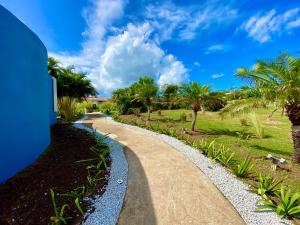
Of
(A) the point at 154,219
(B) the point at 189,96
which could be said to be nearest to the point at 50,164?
(A) the point at 154,219

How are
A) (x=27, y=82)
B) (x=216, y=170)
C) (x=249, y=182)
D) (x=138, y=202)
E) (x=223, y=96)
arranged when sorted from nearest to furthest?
1. (x=138, y=202)
2. (x=249, y=182)
3. (x=27, y=82)
4. (x=216, y=170)
5. (x=223, y=96)

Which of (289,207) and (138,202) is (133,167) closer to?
(138,202)

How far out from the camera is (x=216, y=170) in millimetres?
5434

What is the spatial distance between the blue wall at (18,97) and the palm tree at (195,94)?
849cm

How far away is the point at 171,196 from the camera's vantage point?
160 inches

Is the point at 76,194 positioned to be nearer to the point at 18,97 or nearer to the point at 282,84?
the point at 18,97

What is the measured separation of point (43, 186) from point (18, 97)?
7.65ft

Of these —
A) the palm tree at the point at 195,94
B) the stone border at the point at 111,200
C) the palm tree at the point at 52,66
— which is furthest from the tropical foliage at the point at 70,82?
the stone border at the point at 111,200

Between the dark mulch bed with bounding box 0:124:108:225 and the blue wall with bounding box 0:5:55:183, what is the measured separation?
32cm

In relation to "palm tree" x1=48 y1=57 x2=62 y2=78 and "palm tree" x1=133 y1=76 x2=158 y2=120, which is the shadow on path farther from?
"palm tree" x1=48 y1=57 x2=62 y2=78

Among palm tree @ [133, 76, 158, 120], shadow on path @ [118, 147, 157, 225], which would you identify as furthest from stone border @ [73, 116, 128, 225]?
palm tree @ [133, 76, 158, 120]

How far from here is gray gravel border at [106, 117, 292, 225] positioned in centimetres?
344

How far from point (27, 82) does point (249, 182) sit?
661 centimetres

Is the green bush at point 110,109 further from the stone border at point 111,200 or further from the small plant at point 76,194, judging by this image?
the small plant at point 76,194
